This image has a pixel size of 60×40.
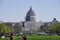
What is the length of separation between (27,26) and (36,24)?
7.88 meters

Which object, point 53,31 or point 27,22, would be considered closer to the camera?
point 53,31

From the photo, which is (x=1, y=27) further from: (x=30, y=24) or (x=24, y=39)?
(x=30, y=24)

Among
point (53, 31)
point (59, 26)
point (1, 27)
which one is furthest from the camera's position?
point (53, 31)

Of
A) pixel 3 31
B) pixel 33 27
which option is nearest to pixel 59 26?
pixel 3 31

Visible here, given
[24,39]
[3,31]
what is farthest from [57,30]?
[24,39]

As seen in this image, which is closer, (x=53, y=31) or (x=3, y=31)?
(x=3, y=31)

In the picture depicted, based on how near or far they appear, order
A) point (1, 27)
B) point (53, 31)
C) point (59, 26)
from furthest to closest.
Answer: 1. point (53, 31)
2. point (59, 26)
3. point (1, 27)

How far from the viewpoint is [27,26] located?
18875 cm

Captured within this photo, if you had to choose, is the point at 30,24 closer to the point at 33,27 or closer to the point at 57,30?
the point at 33,27

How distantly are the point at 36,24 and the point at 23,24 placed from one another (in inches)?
355

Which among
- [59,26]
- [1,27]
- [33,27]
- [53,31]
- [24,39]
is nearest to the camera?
[24,39]

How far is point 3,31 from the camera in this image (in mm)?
92062

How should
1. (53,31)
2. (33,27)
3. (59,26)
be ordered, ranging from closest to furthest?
(59,26) < (53,31) < (33,27)

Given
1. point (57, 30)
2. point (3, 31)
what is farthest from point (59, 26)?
point (3, 31)
